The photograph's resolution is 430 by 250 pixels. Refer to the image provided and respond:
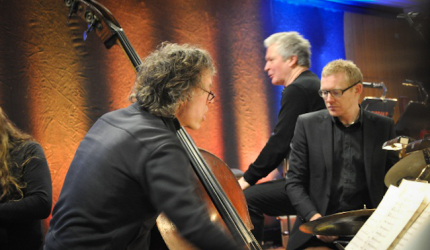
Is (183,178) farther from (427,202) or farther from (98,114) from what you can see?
(98,114)

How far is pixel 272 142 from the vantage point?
301 centimetres

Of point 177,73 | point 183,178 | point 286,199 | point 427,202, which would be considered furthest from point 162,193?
point 286,199

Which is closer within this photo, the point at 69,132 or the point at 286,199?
the point at 286,199

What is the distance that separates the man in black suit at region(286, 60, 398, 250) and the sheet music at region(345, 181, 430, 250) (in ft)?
3.01

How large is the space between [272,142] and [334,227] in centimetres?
128

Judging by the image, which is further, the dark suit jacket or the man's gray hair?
the man's gray hair

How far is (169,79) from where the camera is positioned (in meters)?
1.56

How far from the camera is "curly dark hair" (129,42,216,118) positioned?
60.3 inches

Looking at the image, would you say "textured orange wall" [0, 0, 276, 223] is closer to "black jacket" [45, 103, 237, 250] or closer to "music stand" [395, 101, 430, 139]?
"music stand" [395, 101, 430, 139]

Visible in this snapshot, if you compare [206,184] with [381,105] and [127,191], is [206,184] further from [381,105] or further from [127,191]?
[381,105]

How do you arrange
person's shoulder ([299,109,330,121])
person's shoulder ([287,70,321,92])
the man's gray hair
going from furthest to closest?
the man's gray hair < person's shoulder ([287,70,321,92]) < person's shoulder ([299,109,330,121])

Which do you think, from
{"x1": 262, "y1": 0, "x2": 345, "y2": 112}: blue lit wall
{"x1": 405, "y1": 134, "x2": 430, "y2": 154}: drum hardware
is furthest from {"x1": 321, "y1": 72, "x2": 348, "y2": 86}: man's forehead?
{"x1": 262, "y1": 0, "x2": 345, "y2": 112}: blue lit wall

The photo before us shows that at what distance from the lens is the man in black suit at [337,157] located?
2.45 m

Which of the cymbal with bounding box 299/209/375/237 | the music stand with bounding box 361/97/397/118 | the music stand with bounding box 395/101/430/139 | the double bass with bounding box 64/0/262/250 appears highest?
the double bass with bounding box 64/0/262/250
